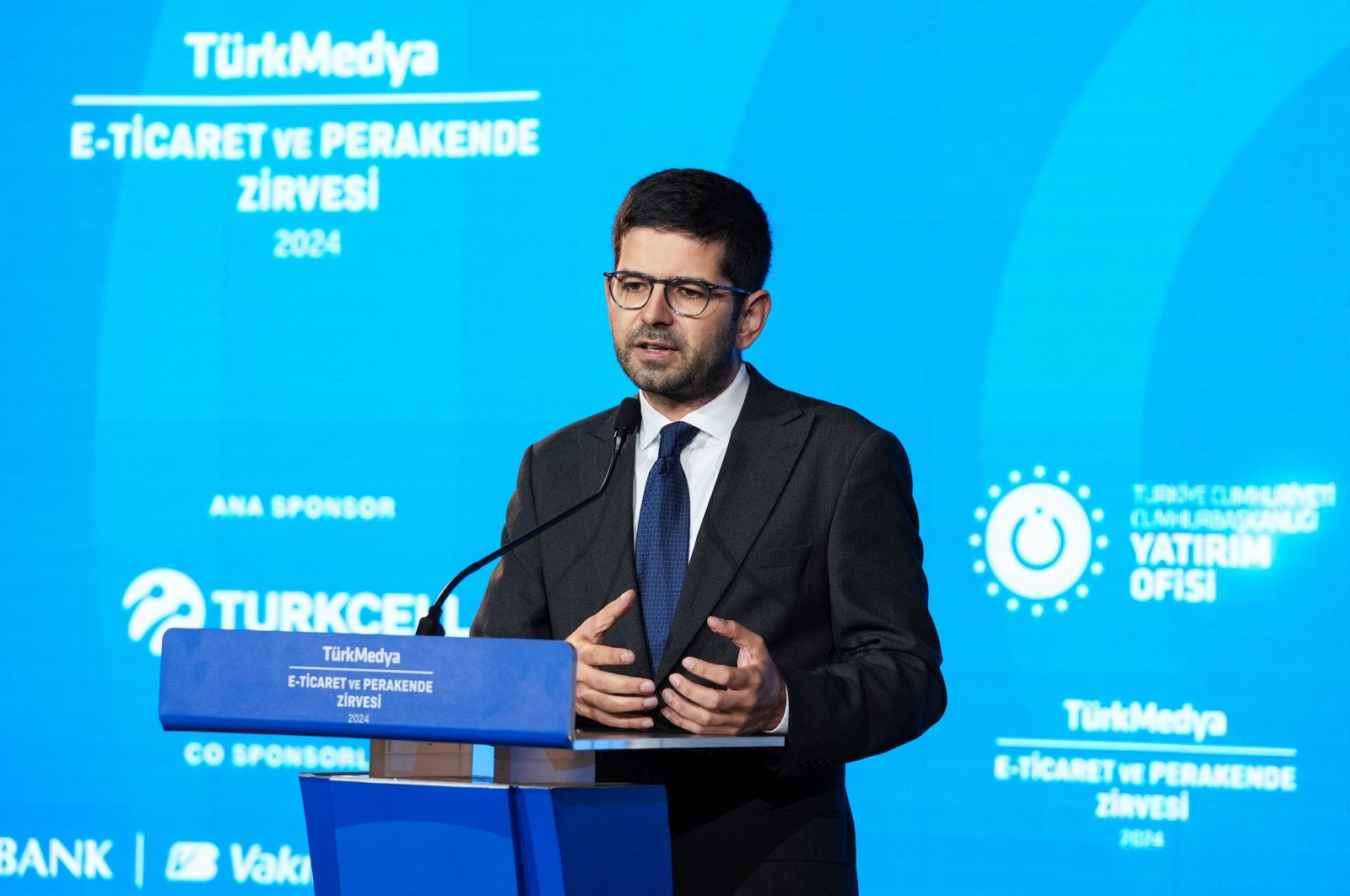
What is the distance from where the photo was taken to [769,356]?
352 cm

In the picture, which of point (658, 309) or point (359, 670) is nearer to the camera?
point (359, 670)

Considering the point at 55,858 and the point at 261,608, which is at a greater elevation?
the point at 261,608

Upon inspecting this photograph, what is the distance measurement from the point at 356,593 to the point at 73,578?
77 cm

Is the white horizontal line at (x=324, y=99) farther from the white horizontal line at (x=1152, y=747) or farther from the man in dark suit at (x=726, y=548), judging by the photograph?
the white horizontal line at (x=1152, y=747)

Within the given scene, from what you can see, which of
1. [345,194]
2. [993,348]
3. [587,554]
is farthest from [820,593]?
[345,194]

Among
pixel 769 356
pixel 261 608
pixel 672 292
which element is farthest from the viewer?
pixel 261 608

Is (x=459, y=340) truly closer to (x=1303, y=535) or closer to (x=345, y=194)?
(x=345, y=194)

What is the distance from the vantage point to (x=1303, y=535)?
10.6 ft

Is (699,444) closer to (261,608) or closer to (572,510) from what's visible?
(572,510)

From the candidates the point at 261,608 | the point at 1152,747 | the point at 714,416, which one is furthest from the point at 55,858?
the point at 1152,747

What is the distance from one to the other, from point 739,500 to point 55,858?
2572 mm

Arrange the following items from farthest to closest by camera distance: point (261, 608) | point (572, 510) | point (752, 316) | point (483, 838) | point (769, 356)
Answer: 1. point (261, 608)
2. point (769, 356)
3. point (752, 316)
4. point (572, 510)
5. point (483, 838)

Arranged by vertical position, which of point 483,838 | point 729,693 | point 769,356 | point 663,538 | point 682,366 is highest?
point 769,356

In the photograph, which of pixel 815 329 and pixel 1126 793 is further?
pixel 815 329
